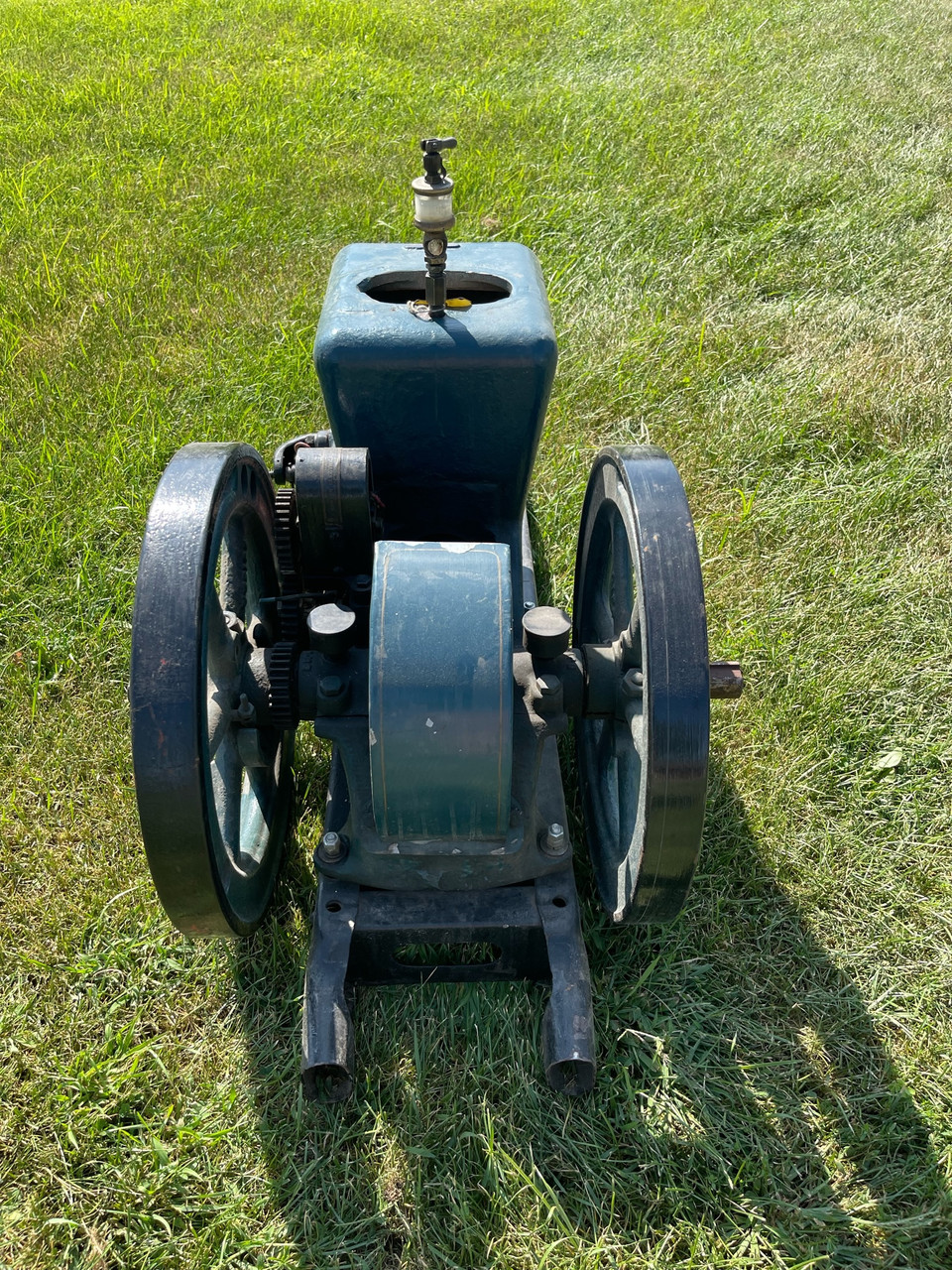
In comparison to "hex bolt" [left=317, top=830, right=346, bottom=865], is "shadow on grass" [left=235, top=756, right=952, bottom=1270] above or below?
below

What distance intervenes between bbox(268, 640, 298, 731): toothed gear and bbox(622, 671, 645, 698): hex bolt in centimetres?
67

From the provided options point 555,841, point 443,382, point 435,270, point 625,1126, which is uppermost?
point 435,270

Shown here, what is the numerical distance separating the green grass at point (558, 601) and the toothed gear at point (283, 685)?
59cm

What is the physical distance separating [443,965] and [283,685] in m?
0.72

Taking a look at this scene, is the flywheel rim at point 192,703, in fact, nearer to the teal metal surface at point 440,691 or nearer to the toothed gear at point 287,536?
the toothed gear at point 287,536

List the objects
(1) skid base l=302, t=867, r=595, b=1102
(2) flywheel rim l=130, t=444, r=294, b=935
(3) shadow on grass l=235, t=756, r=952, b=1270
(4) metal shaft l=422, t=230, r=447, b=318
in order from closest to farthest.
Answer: (2) flywheel rim l=130, t=444, r=294, b=935
(3) shadow on grass l=235, t=756, r=952, b=1270
(1) skid base l=302, t=867, r=595, b=1102
(4) metal shaft l=422, t=230, r=447, b=318

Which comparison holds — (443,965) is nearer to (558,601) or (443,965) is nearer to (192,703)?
(192,703)

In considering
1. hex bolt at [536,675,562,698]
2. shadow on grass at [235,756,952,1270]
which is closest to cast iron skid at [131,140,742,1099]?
hex bolt at [536,675,562,698]

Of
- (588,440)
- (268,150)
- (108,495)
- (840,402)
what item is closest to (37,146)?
(268,150)

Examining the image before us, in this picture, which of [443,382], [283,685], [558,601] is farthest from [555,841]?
[558,601]

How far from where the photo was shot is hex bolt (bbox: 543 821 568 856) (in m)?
2.04

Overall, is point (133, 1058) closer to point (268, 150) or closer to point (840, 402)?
point (840, 402)

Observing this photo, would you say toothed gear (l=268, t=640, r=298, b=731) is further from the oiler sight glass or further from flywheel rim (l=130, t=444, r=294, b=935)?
the oiler sight glass

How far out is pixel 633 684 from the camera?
75.3 inches
